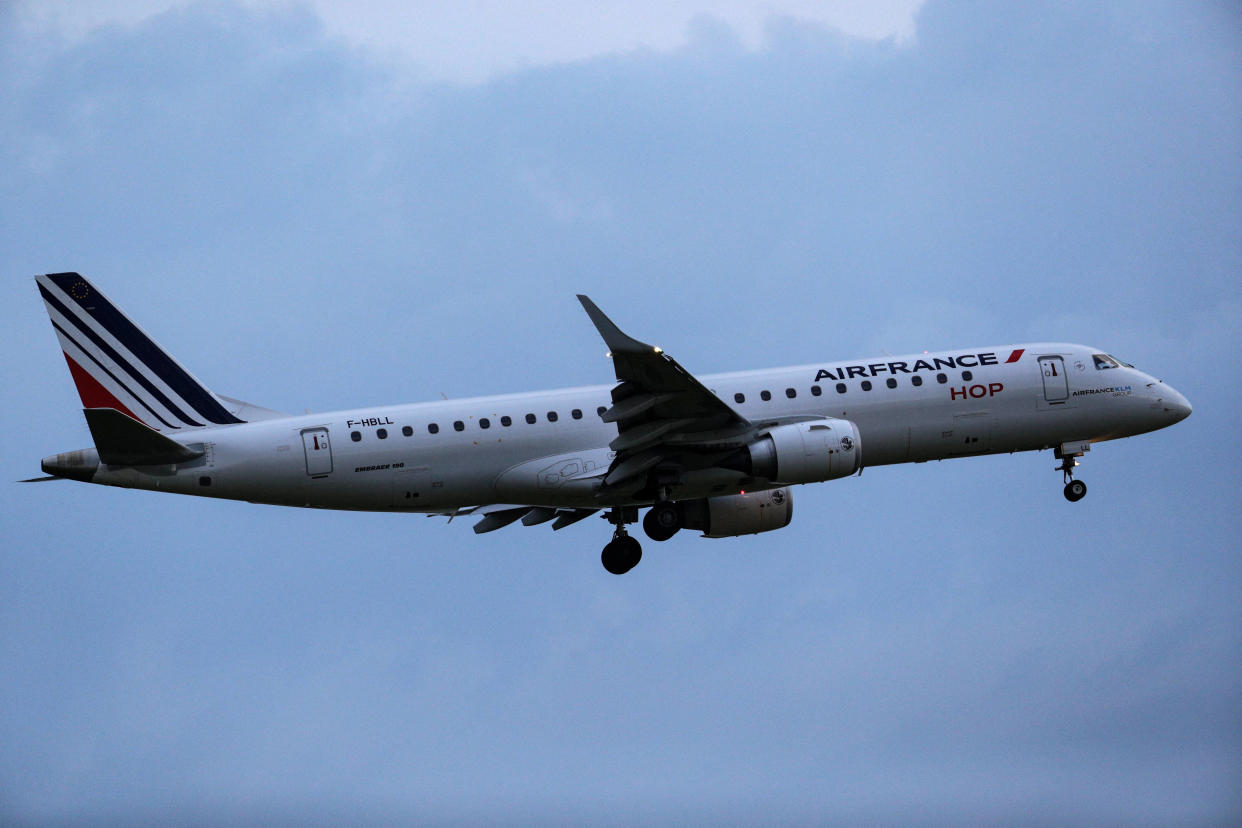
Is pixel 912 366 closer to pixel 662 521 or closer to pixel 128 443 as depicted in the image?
pixel 662 521

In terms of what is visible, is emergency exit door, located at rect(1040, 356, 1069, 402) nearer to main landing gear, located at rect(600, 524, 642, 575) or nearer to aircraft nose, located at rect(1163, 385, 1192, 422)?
aircraft nose, located at rect(1163, 385, 1192, 422)

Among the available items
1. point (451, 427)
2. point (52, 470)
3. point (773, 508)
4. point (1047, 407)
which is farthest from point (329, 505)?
point (1047, 407)

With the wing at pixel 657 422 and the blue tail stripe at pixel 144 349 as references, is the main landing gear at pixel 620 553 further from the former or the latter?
the blue tail stripe at pixel 144 349

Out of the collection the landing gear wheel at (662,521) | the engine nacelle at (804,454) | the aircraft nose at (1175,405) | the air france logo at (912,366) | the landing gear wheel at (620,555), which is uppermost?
the air france logo at (912,366)

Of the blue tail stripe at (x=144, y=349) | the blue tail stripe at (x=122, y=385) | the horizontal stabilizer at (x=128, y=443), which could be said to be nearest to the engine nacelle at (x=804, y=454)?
the blue tail stripe at (x=144, y=349)

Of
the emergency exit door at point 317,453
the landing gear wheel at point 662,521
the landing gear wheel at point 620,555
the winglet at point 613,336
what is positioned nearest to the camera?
the winglet at point 613,336

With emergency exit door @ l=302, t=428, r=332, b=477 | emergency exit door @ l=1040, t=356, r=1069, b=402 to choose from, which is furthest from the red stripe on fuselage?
emergency exit door @ l=1040, t=356, r=1069, b=402

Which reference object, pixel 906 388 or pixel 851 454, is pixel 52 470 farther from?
pixel 906 388

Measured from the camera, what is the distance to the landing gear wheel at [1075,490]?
150 feet

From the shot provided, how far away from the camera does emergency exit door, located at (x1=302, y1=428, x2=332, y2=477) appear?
3862cm

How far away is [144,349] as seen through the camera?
39.8 metres

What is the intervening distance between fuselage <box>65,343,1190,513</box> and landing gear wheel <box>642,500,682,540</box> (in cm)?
116

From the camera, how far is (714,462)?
3978cm

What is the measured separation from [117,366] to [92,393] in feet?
3.23
